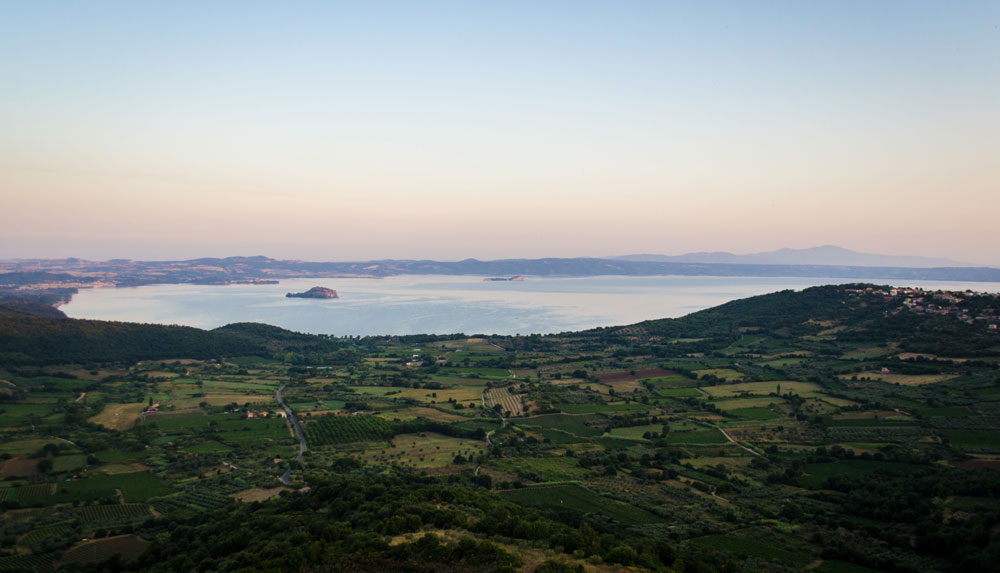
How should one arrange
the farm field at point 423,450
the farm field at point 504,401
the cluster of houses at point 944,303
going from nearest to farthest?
the farm field at point 423,450 < the farm field at point 504,401 < the cluster of houses at point 944,303

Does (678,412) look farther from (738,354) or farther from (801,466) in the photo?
(738,354)

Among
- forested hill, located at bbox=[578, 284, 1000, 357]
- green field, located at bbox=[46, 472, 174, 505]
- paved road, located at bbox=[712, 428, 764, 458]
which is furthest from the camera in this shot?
forested hill, located at bbox=[578, 284, 1000, 357]

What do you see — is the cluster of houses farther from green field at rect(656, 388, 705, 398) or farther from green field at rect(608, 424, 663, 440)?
green field at rect(608, 424, 663, 440)

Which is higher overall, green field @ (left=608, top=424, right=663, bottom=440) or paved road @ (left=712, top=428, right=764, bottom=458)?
paved road @ (left=712, top=428, right=764, bottom=458)

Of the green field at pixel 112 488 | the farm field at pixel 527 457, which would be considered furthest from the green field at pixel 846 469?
the green field at pixel 112 488

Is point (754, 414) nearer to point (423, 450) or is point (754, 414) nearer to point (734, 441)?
point (734, 441)

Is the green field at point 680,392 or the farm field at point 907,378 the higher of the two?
the farm field at point 907,378

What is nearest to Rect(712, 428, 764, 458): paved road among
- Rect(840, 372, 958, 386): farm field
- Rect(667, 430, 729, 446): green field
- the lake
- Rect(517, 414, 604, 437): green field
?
Rect(667, 430, 729, 446): green field


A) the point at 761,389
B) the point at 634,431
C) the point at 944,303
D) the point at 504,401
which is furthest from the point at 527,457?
the point at 944,303

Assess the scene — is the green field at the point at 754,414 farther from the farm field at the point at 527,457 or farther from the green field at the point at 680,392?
the green field at the point at 680,392
